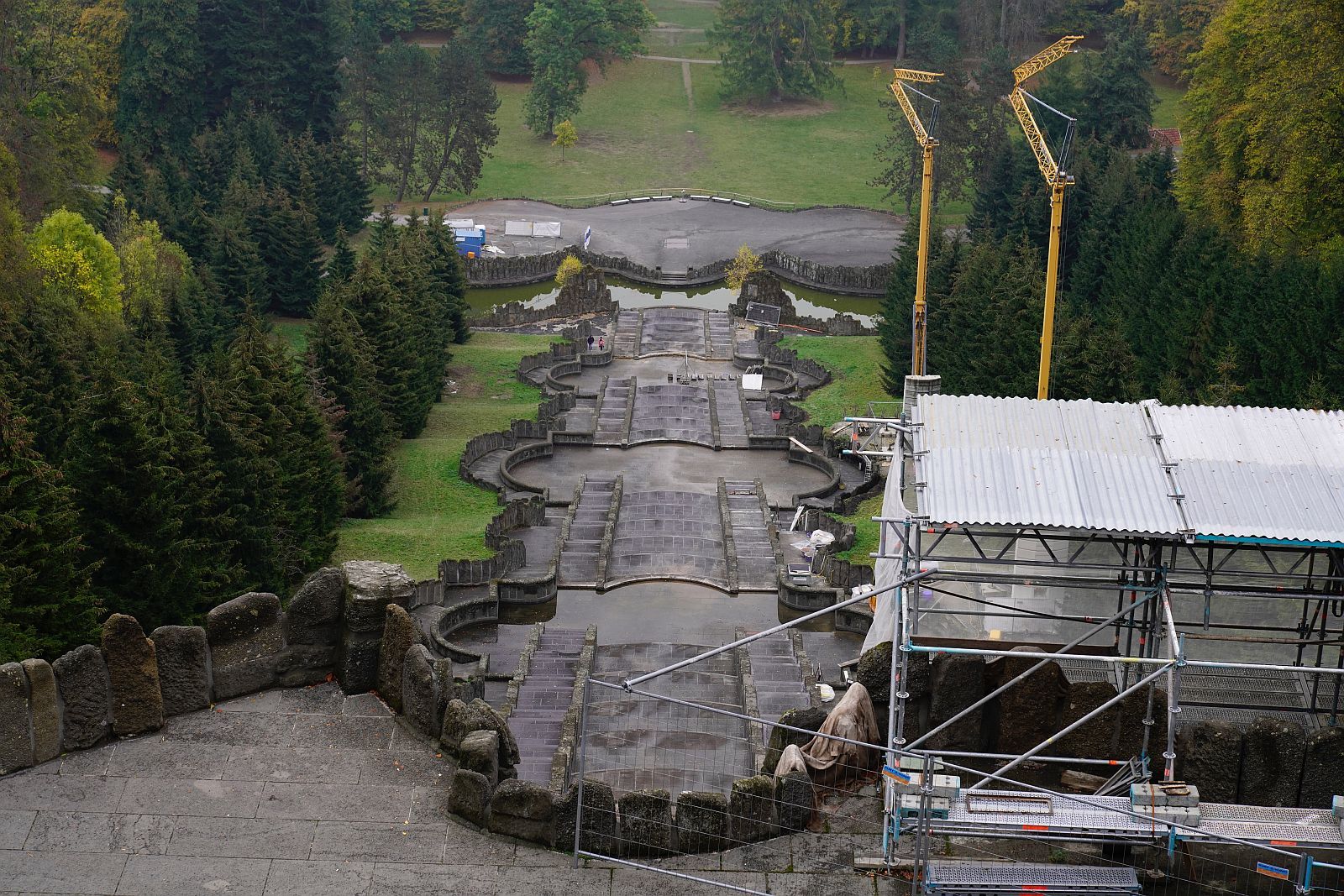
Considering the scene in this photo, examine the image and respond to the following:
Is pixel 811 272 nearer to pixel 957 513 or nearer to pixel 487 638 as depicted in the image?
pixel 487 638

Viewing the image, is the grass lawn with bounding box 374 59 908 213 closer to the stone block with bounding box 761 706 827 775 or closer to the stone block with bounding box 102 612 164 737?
the stone block with bounding box 761 706 827 775

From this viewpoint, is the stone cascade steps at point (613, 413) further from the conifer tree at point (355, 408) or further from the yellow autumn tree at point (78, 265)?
the yellow autumn tree at point (78, 265)

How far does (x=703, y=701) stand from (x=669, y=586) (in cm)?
1149

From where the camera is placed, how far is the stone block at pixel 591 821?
78.1 ft

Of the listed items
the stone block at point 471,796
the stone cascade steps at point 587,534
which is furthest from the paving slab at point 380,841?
Result: the stone cascade steps at point 587,534

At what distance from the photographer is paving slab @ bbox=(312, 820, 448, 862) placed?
919 inches

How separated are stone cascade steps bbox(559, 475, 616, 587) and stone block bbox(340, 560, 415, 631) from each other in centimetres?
3203

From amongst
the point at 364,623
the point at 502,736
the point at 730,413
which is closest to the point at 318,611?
the point at 364,623

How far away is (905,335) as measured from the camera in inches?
3354

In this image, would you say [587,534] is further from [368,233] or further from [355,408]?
[368,233]

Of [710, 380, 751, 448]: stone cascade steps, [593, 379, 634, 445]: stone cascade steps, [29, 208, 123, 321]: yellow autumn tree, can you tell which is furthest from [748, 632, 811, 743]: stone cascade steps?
[29, 208, 123, 321]: yellow autumn tree

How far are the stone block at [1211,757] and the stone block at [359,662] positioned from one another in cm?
1230

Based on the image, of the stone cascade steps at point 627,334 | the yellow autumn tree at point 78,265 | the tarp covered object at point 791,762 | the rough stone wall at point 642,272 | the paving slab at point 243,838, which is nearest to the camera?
the paving slab at point 243,838

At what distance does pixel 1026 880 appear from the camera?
2388cm
